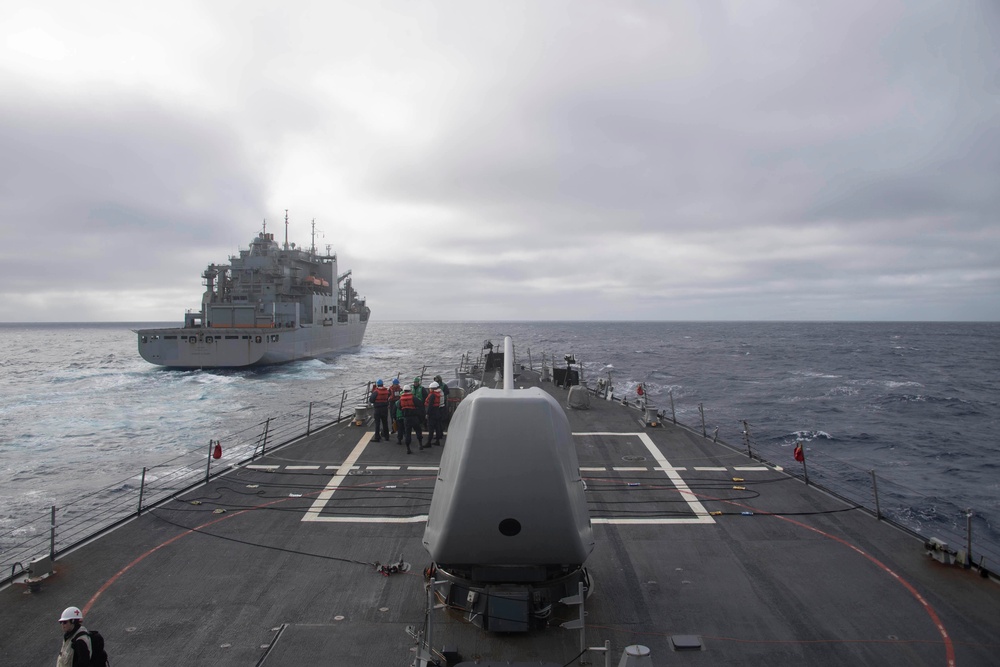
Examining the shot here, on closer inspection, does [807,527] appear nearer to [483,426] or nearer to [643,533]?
[643,533]

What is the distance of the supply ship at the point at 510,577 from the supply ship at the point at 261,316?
43.1 m

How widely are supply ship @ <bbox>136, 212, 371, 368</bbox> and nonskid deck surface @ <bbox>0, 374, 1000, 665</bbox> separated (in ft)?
140

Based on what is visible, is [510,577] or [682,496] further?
[682,496]

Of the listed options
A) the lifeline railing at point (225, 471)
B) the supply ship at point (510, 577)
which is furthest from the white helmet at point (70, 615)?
the lifeline railing at point (225, 471)

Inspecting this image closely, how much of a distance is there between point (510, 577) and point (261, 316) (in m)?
55.4

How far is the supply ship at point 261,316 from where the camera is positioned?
4862 centimetres

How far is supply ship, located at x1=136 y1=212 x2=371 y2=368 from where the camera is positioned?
48625 millimetres

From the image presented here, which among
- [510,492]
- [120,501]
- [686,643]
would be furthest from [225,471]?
[686,643]

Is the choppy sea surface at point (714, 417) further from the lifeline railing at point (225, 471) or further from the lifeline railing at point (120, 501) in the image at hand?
the lifeline railing at point (120, 501)

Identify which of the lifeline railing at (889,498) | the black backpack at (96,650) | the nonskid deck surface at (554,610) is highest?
the black backpack at (96,650)

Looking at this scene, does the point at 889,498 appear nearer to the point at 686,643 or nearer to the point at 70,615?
the point at 686,643

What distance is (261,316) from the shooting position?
181 feet

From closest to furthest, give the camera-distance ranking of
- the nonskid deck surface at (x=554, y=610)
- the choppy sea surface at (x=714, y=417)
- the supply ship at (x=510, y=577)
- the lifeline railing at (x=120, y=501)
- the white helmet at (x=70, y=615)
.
Answer: the white helmet at (x=70, y=615)
the supply ship at (x=510, y=577)
the nonskid deck surface at (x=554, y=610)
the lifeline railing at (x=120, y=501)
the choppy sea surface at (x=714, y=417)

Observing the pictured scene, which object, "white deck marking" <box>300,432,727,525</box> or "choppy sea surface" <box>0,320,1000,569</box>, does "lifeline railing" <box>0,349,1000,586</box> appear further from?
"white deck marking" <box>300,432,727,525</box>
